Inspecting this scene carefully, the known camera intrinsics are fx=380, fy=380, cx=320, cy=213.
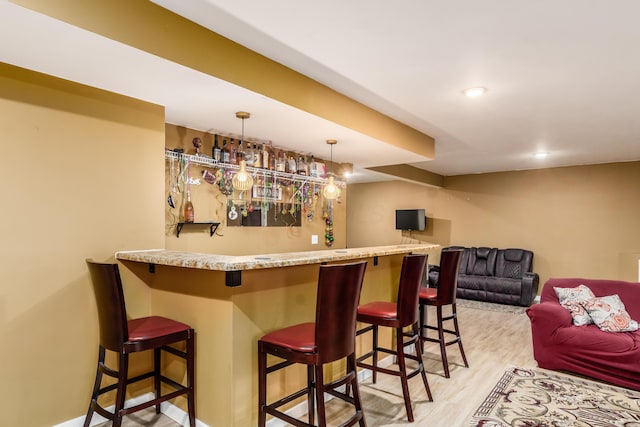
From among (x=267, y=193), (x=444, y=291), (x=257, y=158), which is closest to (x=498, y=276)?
(x=444, y=291)

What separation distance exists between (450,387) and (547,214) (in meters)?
5.00

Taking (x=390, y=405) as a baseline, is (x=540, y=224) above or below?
above

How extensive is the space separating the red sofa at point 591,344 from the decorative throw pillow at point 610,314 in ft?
0.17

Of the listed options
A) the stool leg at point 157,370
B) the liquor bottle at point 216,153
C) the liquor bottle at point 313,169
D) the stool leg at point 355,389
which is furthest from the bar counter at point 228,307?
the liquor bottle at point 313,169

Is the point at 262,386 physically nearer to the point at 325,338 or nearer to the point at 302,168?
the point at 325,338

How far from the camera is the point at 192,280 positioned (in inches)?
95.3

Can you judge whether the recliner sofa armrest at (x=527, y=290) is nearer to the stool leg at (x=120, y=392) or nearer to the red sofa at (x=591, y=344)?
the red sofa at (x=591, y=344)

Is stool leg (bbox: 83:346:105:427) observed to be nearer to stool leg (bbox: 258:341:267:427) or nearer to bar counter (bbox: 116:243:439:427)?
bar counter (bbox: 116:243:439:427)

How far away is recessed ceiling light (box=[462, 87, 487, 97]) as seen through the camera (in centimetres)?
289

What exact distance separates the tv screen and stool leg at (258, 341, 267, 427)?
241 inches

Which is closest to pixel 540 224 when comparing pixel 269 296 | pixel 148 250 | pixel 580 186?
pixel 580 186

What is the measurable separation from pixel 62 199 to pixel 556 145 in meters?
5.38

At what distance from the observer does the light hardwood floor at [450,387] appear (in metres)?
2.54

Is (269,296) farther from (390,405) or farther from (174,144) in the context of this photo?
(174,144)
